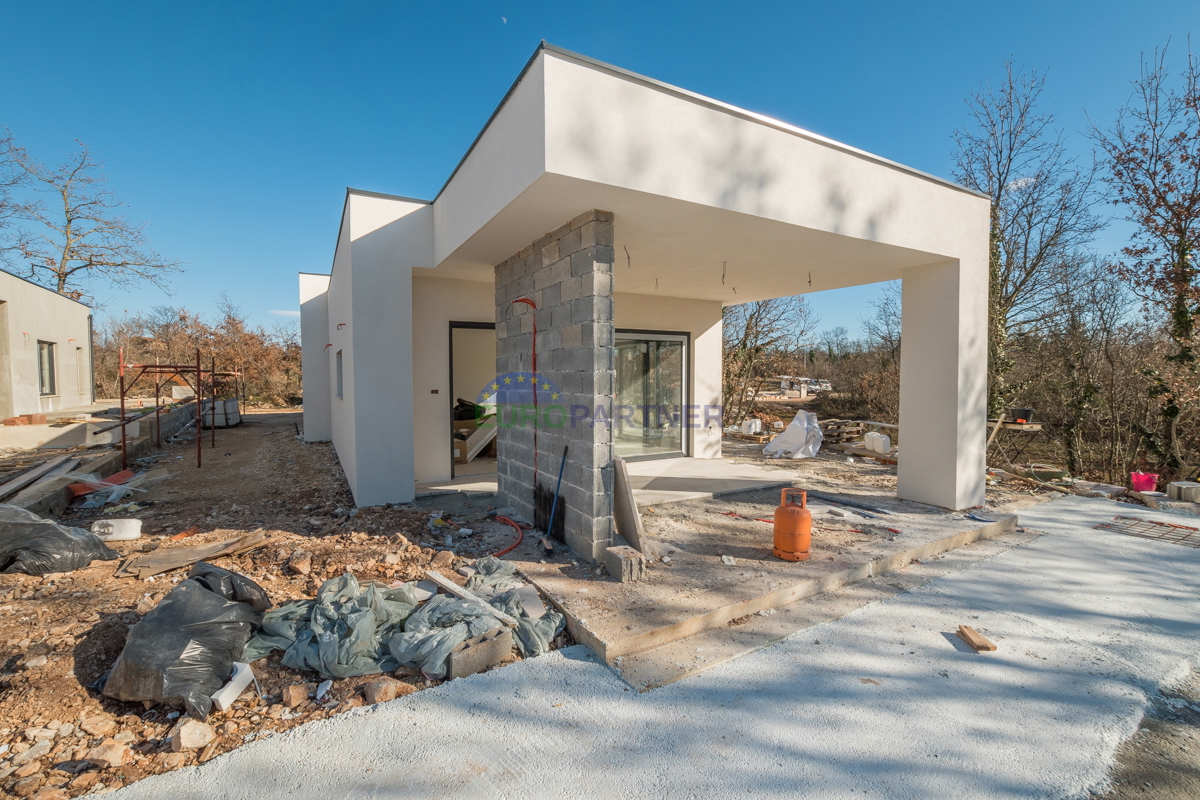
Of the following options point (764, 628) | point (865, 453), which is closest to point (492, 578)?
point (764, 628)

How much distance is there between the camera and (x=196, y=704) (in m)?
2.07

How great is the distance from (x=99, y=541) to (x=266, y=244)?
52.3ft

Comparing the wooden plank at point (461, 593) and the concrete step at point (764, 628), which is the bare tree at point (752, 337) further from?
the wooden plank at point (461, 593)

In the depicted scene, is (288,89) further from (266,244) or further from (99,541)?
(266,244)

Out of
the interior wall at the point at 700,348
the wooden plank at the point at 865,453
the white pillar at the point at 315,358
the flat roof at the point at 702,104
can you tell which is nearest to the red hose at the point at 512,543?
the flat roof at the point at 702,104

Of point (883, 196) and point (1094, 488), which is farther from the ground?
point (883, 196)

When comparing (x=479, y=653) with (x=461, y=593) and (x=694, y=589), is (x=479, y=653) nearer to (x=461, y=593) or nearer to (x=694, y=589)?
(x=461, y=593)

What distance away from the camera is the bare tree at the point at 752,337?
42.1ft

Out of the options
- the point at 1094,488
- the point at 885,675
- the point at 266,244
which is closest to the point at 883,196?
the point at 885,675

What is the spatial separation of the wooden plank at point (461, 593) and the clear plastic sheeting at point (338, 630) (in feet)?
0.86

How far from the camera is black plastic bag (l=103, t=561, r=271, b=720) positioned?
6.80 feet

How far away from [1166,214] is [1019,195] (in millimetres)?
2411

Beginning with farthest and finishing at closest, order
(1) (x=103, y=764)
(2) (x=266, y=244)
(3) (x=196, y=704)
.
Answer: (2) (x=266, y=244), (3) (x=196, y=704), (1) (x=103, y=764)

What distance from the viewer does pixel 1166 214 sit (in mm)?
6762
